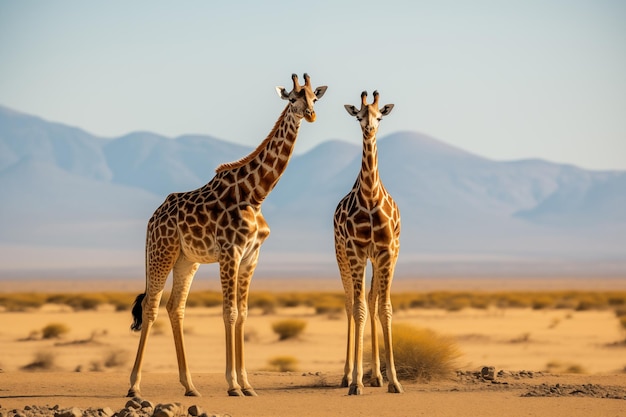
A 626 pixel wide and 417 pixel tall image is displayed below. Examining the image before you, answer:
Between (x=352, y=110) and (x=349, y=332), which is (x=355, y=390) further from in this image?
(x=352, y=110)

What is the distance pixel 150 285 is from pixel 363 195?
314 centimetres

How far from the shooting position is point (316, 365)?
79.2 feet

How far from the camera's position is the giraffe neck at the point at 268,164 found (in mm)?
15492

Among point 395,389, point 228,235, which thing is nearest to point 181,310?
point 228,235

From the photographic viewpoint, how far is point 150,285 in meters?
15.7

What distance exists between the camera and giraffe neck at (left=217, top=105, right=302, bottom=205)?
610 inches

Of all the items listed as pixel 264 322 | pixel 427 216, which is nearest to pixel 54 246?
pixel 427 216

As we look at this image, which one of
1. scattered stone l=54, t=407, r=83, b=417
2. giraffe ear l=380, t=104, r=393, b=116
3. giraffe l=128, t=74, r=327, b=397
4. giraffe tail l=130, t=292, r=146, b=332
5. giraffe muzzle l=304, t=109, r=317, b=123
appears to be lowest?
scattered stone l=54, t=407, r=83, b=417

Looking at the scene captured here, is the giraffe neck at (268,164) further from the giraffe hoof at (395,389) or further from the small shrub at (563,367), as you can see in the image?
the small shrub at (563,367)

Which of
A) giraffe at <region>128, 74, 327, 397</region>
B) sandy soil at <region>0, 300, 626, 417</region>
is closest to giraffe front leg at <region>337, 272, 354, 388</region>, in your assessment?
sandy soil at <region>0, 300, 626, 417</region>

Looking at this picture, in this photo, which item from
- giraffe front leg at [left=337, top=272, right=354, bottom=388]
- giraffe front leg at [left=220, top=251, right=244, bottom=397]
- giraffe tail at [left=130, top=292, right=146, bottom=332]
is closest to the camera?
giraffe front leg at [left=220, top=251, right=244, bottom=397]

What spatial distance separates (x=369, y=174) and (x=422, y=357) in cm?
338

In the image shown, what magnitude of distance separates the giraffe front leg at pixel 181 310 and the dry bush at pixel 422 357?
3.37m

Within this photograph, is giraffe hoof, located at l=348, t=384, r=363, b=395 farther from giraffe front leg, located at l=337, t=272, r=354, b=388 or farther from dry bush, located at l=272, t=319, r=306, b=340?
dry bush, located at l=272, t=319, r=306, b=340
